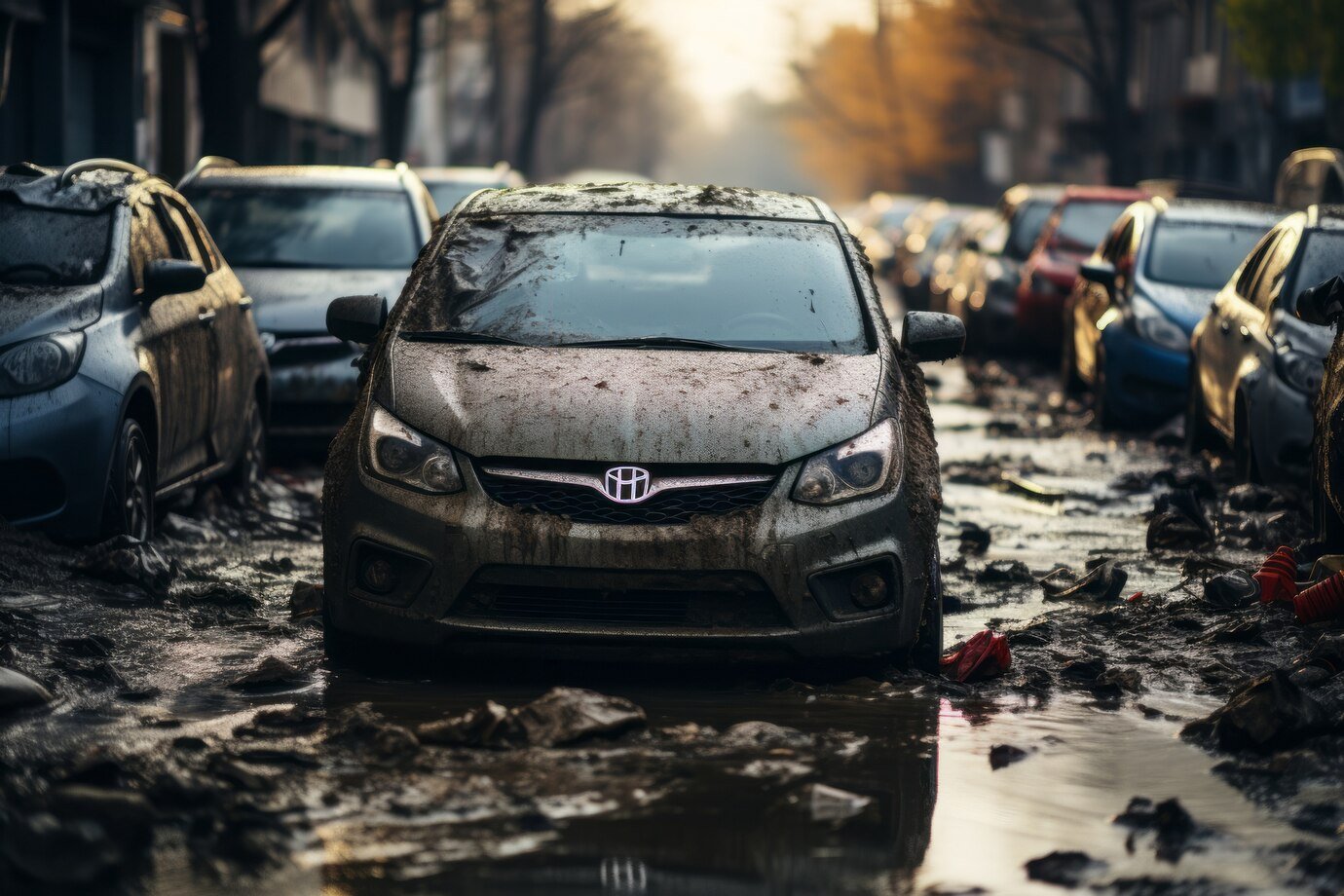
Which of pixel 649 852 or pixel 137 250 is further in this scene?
pixel 137 250

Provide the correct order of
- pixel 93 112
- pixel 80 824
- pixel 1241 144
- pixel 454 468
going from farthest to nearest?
1. pixel 1241 144
2. pixel 93 112
3. pixel 454 468
4. pixel 80 824

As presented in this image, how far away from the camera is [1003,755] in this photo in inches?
225

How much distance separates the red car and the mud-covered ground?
502 inches

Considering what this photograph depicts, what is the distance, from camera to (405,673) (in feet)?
21.4

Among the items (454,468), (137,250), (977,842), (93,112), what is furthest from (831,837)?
(93,112)

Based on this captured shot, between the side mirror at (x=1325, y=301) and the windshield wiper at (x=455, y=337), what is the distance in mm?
3338

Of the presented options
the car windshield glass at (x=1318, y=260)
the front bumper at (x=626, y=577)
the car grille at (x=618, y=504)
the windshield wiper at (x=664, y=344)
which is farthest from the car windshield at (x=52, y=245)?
the car windshield glass at (x=1318, y=260)

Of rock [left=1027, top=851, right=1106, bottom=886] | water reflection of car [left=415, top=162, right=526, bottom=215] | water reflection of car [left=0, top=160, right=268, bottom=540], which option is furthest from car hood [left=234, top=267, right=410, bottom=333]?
rock [left=1027, top=851, right=1106, bottom=886]

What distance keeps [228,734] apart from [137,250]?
4.09 meters

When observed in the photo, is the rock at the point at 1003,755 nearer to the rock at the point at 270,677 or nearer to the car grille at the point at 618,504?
the car grille at the point at 618,504

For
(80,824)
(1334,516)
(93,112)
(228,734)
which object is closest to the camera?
(80,824)

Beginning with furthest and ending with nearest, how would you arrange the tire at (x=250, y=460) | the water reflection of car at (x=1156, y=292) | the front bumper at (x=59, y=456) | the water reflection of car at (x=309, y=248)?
1. the water reflection of car at (x=1156, y=292)
2. the water reflection of car at (x=309, y=248)
3. the tire at (x=250, y=460)
4. the front bumper at (x=59, y=456)

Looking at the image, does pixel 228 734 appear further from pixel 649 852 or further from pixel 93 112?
pixel 93 112

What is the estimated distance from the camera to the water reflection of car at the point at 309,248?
40.9 feet
